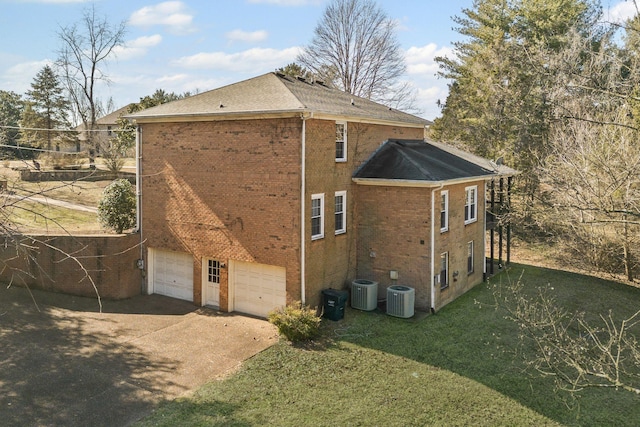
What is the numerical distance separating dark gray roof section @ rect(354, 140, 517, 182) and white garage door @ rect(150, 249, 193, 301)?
24.4 feet

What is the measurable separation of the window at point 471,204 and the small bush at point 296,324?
9.46 meters

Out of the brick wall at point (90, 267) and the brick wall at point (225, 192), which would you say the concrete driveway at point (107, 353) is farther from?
the brick wall at point (225, 192)

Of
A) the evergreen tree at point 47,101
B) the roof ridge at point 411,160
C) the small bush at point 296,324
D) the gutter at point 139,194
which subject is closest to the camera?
the small bush at point 296,324

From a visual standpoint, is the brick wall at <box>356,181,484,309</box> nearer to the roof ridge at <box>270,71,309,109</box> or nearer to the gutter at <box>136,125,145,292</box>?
the roof ridge at <box>270,71,309,109</box>

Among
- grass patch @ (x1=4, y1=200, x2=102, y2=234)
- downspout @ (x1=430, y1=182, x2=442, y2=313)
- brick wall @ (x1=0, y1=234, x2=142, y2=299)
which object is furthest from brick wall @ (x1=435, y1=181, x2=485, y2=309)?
grass patch @ (x1=4, y1=200, x2=102, y2=234)

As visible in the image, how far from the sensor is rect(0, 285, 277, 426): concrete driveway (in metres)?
10.4

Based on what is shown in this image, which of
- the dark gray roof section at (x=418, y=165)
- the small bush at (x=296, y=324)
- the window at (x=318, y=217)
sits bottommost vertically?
the small bush at (x=296, y=324)

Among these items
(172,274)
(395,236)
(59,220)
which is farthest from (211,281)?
(59,220)

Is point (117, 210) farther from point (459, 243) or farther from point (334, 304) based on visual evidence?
point (459, 243)

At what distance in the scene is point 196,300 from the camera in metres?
17.4

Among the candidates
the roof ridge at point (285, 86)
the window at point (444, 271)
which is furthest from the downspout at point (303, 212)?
the window at point (444, 271)

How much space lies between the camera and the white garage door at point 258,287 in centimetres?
1570

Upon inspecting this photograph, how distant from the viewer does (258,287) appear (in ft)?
53.1

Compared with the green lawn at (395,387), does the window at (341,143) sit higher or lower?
higher
